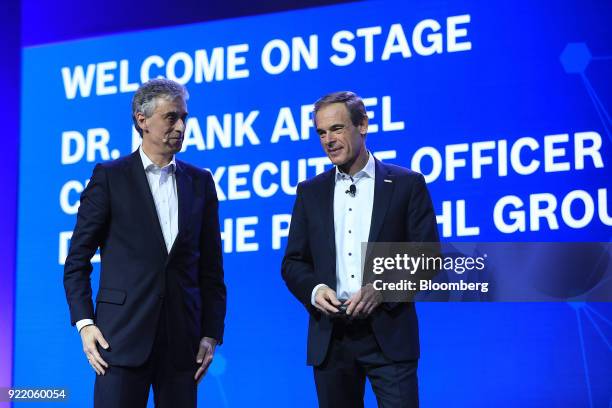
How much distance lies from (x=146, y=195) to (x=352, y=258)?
27.5 inches

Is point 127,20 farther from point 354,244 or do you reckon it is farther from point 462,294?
point 354,244

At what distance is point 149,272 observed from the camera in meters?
2.80

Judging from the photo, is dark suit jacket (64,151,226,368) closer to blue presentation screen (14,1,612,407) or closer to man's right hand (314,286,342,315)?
man's right hand (314,286,342,315)

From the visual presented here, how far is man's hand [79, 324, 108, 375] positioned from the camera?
2.73 metres

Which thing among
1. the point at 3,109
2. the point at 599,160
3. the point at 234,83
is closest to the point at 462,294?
the point at 599,160

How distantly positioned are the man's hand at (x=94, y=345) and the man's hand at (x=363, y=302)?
761 mm

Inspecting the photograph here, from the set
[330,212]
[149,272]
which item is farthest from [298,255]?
[149,272]

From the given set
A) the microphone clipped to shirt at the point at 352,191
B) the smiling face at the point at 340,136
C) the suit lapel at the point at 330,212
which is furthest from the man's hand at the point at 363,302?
the smiling face at the point at 340,136

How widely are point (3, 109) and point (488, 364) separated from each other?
11.2 ft

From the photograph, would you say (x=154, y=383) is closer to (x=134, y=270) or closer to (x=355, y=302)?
(x=134, y=270)

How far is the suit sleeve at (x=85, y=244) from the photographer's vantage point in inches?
109

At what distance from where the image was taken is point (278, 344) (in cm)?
471

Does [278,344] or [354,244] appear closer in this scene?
[354,244]

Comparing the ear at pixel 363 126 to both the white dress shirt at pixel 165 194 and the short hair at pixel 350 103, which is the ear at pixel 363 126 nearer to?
the short hair at pixel 350 103
